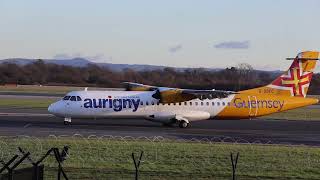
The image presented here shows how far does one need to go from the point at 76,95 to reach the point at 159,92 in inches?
224

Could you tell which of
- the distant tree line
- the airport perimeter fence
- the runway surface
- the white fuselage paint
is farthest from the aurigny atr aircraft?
the distant tree line

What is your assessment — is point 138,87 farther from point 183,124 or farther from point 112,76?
point 112,76

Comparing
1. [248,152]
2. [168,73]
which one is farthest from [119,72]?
[248,152]

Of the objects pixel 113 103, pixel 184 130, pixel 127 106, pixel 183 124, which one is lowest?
pixel 184 130

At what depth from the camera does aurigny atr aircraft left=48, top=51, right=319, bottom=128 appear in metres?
38.9

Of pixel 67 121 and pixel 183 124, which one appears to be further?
pixel 183 124

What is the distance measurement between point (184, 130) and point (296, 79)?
1048 centimetres

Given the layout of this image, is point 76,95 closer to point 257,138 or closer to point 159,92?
point 159,92

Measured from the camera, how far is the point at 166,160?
70.8ft

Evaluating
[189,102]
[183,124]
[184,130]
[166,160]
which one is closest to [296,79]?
[189,102]

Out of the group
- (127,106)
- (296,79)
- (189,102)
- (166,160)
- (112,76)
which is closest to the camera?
(166,160)

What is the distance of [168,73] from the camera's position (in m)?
115

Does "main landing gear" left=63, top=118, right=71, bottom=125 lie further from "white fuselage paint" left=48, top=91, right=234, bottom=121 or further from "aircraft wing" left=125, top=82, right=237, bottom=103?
"aircraft wing" left=125, top=82, right=237, bottom=103

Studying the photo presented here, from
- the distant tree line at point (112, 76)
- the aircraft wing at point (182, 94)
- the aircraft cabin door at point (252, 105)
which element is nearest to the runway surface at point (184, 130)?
the aircraft cabin door at point (252, 105)
